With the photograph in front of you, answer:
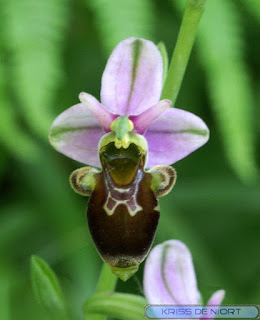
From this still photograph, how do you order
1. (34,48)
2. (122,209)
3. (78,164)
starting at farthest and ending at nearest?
(78,164) → (34,48) → (122,209)

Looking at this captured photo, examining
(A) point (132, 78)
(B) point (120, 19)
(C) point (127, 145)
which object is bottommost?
(C) point (127, 145)

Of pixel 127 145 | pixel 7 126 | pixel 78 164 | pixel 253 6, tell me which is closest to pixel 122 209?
pixel 127 145

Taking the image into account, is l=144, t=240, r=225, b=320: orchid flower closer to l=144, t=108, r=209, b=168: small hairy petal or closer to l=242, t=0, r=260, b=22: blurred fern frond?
l=144, t=108, r=209, b=168: small hairy petal

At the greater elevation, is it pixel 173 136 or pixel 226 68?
pixel 226 68

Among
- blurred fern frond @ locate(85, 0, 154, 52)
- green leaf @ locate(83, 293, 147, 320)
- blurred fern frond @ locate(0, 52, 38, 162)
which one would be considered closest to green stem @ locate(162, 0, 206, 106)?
blurred fern frond @ locate(85, 0, 154, 52)

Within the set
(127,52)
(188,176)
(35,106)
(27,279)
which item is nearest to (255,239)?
(188,176)

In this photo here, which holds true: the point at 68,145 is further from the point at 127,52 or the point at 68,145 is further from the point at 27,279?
the point at 27,279

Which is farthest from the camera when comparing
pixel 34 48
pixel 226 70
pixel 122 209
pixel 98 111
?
pixel 226 70

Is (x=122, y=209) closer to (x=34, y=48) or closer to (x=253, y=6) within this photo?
(x=34, y=48)
